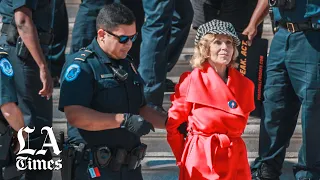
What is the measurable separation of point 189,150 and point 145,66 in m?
1.42

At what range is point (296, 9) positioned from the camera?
5.17 meters

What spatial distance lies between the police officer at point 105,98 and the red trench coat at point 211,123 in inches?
11.1

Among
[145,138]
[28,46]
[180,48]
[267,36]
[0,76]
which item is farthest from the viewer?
[267,36]

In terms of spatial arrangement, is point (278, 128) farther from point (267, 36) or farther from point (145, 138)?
point (267, 36)

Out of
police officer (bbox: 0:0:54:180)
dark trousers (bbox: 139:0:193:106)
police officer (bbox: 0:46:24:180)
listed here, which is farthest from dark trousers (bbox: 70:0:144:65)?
police officer (bbox: 0:46:24:180)

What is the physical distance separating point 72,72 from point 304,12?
1844 mm

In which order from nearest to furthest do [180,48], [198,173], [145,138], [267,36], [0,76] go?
1. [198,173]
2. [0,76]
3. [145,138]
4. [180,48]
5. [267,36]

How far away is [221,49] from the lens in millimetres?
4336

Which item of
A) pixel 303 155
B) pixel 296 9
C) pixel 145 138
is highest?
pixel 296 9

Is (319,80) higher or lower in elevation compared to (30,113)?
higher

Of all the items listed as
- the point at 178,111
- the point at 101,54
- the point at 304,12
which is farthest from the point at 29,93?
the point at 304,12

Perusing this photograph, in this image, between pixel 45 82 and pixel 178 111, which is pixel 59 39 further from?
pixel 178 111

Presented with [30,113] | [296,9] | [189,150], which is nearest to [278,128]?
[296,9]

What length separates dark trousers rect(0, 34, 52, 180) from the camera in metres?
5.24
